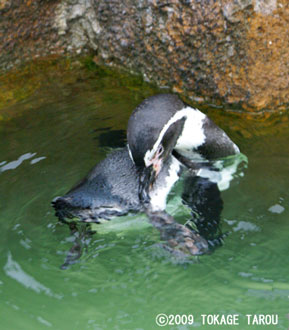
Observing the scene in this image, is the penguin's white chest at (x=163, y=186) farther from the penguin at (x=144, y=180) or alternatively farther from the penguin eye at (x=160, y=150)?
the penguin eye at (x=160, y=150)

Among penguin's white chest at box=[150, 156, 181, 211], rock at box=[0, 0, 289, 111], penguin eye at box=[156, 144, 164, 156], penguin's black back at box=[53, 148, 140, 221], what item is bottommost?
penguin's white chest at box=[150, 156, 181, 211]

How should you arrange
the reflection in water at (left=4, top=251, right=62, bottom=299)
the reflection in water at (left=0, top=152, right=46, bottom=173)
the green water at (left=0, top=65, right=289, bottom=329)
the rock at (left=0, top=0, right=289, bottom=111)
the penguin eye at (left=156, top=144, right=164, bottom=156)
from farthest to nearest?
the rock at (left=0, top=0, right=289, bottom=111), the reflection in water at (left=0, top=152, right=46, bottom=173), the penguin eye at (left=156, top=144, right=164, bottom=156), the reflection in water at (left=4, top=251, right=62, bottom=299), the green water at (left=0, top=65, right=289, bottom=329)

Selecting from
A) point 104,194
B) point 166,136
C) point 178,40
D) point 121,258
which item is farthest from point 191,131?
point 178,40

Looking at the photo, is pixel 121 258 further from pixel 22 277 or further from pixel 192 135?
pixel 192 135

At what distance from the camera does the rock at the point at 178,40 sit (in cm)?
338

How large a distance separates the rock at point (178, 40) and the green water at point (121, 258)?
427 millimetres

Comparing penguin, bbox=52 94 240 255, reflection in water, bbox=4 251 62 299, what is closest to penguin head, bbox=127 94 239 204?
penguin, bbox=52 94 240 255

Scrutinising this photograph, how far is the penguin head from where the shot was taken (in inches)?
91.4

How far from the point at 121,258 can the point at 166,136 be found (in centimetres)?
63

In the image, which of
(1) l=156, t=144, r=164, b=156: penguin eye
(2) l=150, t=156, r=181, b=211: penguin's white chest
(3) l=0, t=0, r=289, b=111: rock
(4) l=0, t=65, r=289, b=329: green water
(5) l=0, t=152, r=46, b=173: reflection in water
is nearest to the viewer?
(4) l=0, t=65, r=289, b=329: green water

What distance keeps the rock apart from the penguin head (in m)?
0.68

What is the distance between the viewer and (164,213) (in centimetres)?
260

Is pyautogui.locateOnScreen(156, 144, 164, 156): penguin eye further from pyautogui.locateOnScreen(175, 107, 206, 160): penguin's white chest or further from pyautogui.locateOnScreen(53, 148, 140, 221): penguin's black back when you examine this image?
pyautogui.locateOnScreen(175, 107, 206, 160): penguin's white chest

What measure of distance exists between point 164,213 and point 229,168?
2.09 feet
